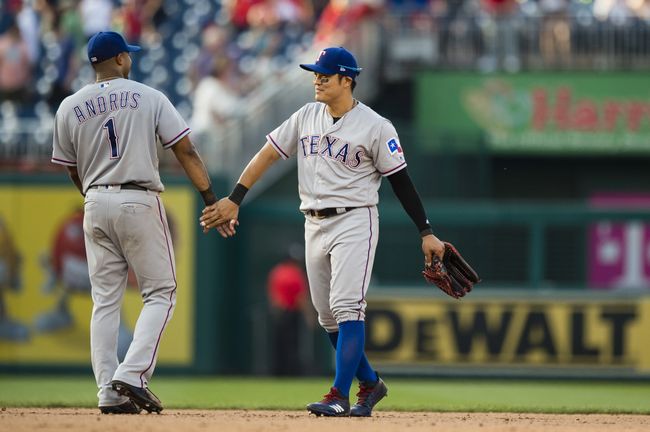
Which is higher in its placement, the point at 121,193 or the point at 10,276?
the point at 121,193

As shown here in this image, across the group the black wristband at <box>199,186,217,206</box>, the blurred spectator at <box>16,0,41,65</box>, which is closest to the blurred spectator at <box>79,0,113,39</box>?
the blurred spectator at <box>16,0,41,65</box>

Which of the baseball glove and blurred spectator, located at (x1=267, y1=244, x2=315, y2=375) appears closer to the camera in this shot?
the baseball glove

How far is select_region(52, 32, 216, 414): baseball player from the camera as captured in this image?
26.2 feet

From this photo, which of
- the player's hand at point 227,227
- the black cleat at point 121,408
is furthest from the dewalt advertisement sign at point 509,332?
the black cleat at point 121,408

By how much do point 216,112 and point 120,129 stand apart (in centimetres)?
853

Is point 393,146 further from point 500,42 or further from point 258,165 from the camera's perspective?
point 500,42

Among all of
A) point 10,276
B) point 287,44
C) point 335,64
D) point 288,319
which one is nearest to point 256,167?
point 335,64

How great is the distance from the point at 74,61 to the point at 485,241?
593 centimetres

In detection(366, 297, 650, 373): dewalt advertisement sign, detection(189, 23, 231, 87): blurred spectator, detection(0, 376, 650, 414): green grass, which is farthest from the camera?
detection(189, 23, 231, 87): blurred spectator

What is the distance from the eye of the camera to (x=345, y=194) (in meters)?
8.08

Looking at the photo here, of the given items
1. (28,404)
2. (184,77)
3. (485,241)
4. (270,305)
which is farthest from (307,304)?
(28,404)

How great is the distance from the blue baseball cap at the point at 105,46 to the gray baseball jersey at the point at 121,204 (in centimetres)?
15

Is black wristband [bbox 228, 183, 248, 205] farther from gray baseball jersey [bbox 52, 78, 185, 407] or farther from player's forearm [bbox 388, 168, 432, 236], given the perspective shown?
player's forearm [bbox 388, 168, 432, 236]

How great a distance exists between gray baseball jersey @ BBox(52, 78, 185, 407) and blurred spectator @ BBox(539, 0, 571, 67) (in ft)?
34.5
